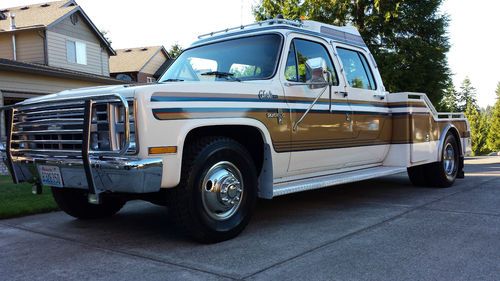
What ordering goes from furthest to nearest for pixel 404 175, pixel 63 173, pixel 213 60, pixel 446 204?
1. pixel 404 175
2. pixel 446 204
3. pixel 213 60
4. pixel 63 173

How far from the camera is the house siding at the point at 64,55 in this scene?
2048 cm

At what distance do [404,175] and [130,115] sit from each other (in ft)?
25.4

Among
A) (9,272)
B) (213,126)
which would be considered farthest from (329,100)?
(9,272)

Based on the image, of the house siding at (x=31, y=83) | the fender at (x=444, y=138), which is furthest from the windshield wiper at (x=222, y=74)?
the house siding at (x=31, y=83)

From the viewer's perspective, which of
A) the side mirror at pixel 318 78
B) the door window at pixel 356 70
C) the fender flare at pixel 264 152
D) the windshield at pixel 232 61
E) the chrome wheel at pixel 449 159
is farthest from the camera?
the chrome wheel at pixel 449 159

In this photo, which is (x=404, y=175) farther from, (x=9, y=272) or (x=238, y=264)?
(x=9, y=272)

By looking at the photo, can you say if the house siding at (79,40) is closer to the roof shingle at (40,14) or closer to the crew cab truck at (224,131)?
the roof shingle at (40,14)

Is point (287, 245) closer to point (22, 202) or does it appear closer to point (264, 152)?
Result: point (264, 152)

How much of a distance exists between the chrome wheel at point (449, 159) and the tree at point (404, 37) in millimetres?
13594

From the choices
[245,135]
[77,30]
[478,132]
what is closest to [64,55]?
[77,30]

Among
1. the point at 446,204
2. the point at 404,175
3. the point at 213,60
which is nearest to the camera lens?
the point at 213,60

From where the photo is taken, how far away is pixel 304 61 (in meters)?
5.73

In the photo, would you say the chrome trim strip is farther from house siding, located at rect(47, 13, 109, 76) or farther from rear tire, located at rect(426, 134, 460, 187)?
house siding, located at rect(47, 13, 109, 76)

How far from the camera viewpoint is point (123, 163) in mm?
3844
